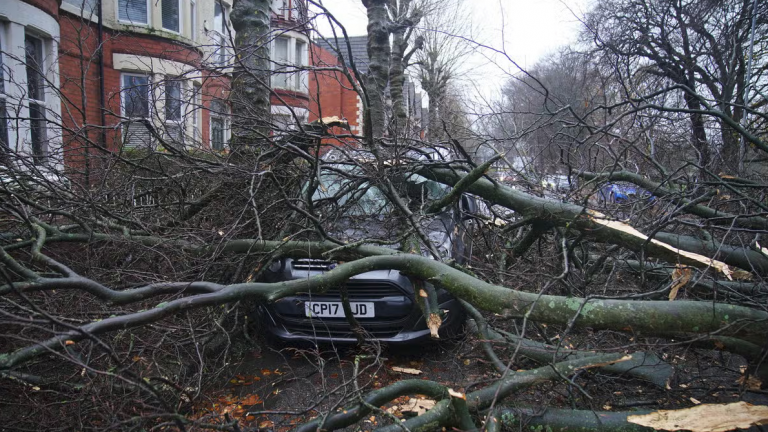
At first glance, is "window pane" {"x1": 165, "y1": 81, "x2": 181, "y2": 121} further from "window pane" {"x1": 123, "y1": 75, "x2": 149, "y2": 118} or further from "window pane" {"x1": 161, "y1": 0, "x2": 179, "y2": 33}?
"window pane" {"x1": 161, "y1": 0, "x2": 179, "y2": 33}

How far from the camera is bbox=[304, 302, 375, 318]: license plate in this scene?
3607 millimetres

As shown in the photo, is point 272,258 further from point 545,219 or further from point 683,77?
point 683,77

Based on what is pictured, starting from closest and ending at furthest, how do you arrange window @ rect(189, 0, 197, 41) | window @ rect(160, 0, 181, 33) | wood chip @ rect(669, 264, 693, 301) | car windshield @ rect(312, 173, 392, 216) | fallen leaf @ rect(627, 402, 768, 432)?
fallen leaf @ rect(627, 402, 768, 432), wood chip @ rect(669, 264, 693, 301), car windshield @ rect(312, 173, 392, 216), window @ rect(160, 0, 181, 33), window @ rect(189, 0, 197, 41)

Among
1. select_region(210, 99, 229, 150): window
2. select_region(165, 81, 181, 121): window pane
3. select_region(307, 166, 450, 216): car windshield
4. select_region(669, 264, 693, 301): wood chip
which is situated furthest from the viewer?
select_region(210, 99, 229, 150): window

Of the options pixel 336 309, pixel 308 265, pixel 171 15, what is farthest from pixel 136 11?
pixel 336 309

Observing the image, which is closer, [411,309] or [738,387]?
[738,387]

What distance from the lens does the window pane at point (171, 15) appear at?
12.9 m

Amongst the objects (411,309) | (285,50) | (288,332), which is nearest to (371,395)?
(411,309)

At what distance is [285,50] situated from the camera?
21.9 meters

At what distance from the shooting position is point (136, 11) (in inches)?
485

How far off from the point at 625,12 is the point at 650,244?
26.2ft

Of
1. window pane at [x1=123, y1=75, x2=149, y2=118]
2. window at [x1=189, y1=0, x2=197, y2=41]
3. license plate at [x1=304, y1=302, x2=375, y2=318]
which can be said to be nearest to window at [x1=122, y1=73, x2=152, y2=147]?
window pane at [x1=123, y1=75, x2=149, y2=118]

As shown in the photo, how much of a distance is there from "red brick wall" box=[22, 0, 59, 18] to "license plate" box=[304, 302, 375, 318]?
8.47 meters

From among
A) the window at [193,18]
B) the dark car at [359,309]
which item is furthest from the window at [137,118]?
the window at [193,18]
